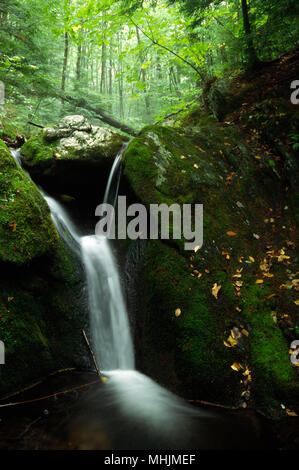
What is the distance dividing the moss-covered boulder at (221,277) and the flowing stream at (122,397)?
0.27 meters

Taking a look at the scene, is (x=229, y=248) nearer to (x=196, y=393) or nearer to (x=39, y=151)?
(x=196, y=393)

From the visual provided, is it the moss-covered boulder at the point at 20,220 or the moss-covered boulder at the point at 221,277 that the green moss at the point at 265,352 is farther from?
the moss-covered boulder at the point at 20,220

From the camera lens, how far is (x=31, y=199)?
11.9ft

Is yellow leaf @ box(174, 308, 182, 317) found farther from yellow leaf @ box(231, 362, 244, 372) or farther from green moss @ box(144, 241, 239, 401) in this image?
yellow leaf @ box(231, 362, 244, 372)

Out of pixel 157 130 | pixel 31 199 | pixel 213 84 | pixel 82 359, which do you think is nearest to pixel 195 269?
pixel 82 359

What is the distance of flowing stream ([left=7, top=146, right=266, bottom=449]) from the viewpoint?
7.65ft

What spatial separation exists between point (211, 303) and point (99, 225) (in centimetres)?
386

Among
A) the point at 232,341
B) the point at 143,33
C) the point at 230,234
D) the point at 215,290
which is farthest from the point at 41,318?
the point at 143,33

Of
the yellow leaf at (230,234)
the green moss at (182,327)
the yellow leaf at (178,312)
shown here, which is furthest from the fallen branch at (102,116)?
the yellow leaf at (178,312)

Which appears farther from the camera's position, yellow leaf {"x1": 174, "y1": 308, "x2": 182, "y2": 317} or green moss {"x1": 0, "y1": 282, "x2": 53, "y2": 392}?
yellow leaf {"x1": 174, "y1": 308, "x2": 182, "y2": 317}

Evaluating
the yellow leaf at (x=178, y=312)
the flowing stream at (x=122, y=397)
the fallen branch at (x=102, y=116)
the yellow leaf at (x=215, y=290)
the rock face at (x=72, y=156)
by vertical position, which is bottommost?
the flowing stream at (x=122, y=397)

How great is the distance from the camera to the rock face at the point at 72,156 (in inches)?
229

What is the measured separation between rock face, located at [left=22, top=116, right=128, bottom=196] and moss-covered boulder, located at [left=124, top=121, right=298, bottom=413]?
4.91 ft

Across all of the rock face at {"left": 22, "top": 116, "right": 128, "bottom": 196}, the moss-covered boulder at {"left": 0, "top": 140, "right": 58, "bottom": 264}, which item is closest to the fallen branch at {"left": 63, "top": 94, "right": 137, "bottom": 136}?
the rock face at {"left": 22, "top": 116, "right": 128, "bottom": 196}
